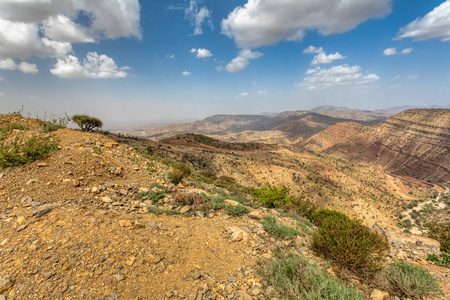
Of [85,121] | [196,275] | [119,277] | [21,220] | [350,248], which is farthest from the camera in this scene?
[85,121]

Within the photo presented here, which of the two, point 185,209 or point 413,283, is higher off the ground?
point 185,209

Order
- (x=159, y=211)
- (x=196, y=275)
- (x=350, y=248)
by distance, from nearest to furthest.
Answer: (x=196, y=275), (x=350, y=248), (x=159, y=211)

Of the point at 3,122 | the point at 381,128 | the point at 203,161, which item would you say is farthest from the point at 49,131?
the point at 381,128

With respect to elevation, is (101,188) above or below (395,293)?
above

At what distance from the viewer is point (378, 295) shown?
4.10 m

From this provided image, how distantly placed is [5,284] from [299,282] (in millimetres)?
5095

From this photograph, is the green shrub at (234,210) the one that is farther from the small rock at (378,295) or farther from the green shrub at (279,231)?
the small rock at (378,295)

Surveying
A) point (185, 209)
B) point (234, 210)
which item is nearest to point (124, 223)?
point (185, 209)

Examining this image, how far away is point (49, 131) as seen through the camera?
9.23 meters

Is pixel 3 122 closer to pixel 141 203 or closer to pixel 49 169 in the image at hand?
pixel 49 169

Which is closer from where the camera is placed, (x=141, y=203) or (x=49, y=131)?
(x=141, y=203)

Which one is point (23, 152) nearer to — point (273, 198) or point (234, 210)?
point (234, 210)

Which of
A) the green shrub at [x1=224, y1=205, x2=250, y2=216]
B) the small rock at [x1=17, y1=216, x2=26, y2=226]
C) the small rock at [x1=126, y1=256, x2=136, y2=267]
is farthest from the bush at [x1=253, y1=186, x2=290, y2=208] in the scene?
the small rock at [x1=17, y1=216, x2=26, y2=226]

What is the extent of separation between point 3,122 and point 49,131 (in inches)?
86.1
